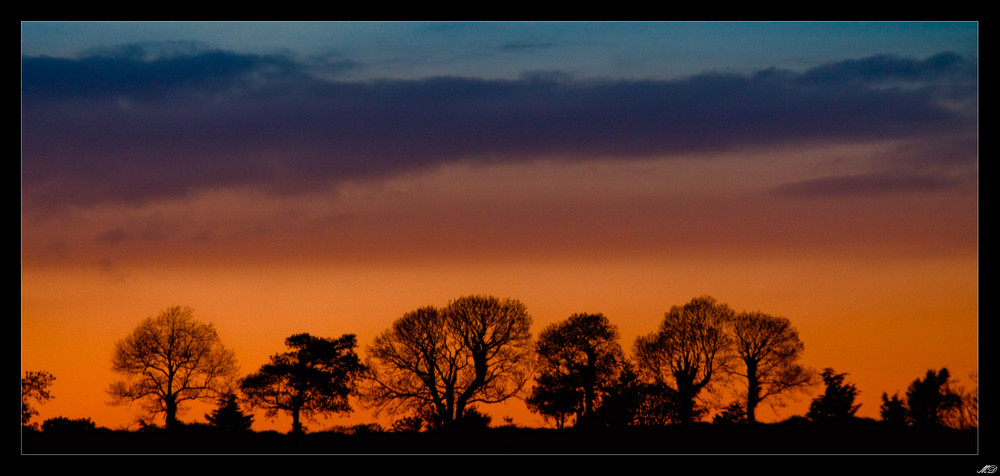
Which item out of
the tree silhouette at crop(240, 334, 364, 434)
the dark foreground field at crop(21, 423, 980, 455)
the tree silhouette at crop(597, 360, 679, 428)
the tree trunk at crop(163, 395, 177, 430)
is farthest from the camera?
the tree silhouette at crop(240, 334, 364, 434)

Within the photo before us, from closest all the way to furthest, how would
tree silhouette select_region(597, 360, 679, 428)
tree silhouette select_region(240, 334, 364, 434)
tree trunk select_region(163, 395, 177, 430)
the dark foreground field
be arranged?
1. the dark foreground field
2. tree silhouette select_region(597, 360, 679, 428)
3. tree trunk select_region(163, 395, 177, 430)
4. tree silhouette select_region(240, 334, 364, 434)

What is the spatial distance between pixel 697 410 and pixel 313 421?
84.0ft

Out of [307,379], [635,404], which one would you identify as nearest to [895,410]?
[635,404]

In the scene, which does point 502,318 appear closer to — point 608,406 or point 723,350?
point 608,406

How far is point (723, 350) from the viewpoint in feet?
201

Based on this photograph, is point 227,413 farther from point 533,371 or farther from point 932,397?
point 932,397

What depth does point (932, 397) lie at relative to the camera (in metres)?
57.8

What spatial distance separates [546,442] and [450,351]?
18851 millimetres

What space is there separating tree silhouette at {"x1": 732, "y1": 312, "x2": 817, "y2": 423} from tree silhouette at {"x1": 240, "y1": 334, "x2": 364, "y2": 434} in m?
25.3

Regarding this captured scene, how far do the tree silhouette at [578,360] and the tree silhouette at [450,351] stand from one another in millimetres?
1732

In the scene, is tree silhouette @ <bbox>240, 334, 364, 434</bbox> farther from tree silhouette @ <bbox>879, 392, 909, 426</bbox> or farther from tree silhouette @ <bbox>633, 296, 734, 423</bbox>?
tree silhouette @ <bbox>879, 392, 909, 426</bbox>

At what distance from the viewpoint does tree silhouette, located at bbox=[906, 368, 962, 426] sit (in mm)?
56594

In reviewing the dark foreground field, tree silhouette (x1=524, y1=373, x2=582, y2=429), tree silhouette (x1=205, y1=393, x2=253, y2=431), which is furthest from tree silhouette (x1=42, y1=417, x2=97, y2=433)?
tree silhouette (x1=524, y1=373, x2=582, y2=429)
